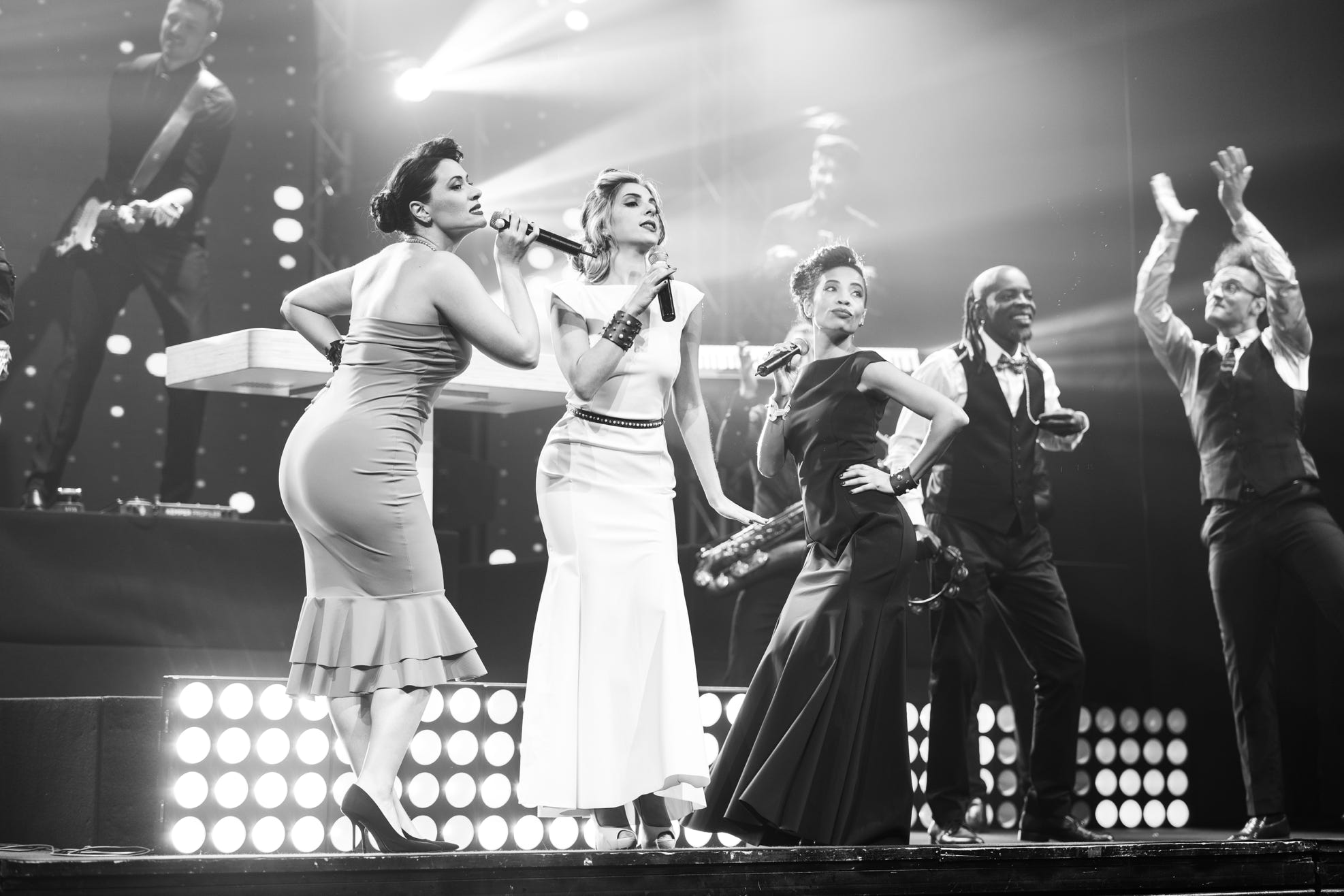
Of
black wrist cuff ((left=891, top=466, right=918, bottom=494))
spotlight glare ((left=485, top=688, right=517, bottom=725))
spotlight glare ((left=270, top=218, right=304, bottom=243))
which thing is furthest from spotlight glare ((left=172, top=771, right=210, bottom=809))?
spotlight glare ((left=270, top=218, right=304, bottom=243))

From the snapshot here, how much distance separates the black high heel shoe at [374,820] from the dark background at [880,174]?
12.8ft

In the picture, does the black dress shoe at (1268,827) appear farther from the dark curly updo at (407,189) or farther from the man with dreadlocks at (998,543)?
the dark curly updo at (407,189)

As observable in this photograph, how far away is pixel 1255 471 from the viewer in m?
5.32

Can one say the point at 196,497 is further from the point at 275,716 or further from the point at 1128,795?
the point at 1128,795

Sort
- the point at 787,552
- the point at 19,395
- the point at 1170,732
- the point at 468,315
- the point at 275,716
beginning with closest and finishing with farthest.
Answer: the point at 468,315
the point at 275,716
the point at 787,552
the point at 1170,732
the point at 19,395

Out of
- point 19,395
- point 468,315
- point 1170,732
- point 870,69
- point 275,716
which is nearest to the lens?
point 468,315

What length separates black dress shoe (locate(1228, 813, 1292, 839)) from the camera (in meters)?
4.99

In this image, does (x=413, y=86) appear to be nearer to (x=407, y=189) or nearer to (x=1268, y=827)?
(x=407, y=189)

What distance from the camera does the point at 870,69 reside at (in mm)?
7484

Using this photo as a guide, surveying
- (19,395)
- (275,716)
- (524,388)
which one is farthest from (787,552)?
(19,395)

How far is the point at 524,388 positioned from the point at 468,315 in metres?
1.94

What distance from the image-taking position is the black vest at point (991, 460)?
4934 mm

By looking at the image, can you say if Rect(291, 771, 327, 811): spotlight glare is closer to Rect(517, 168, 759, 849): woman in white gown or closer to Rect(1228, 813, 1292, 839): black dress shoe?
Rect(517, 168, 759, 849): woman in white gown

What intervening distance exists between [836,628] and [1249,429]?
243 cm
